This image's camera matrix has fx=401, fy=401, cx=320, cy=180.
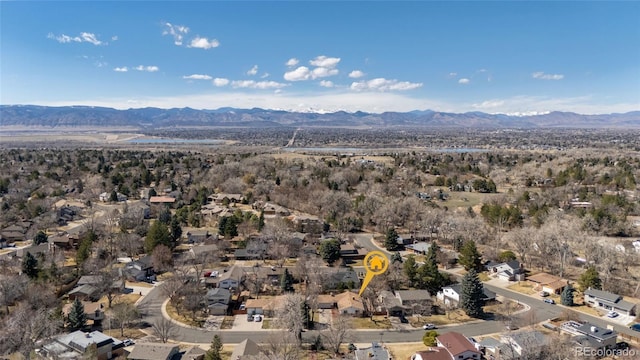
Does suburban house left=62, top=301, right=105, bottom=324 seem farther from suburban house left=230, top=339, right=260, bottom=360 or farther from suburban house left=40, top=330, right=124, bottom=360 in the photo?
suburban house left=230, top=339, right=260, bottom=360

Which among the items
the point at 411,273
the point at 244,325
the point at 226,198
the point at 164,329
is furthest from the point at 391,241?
the point at 226,198

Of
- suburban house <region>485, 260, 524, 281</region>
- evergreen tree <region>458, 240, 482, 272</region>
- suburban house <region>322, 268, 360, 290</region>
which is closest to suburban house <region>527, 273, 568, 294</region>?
suburban house <region>485, 260, 524, 281</region>

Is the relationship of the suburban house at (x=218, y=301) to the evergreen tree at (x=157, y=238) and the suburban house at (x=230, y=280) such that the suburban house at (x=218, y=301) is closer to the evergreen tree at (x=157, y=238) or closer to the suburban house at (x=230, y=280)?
the suburban house at (x=230, y=280)

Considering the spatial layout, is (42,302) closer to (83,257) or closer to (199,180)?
(83,257)

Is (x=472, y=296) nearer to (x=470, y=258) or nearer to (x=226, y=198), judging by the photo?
(x=470, y=258)

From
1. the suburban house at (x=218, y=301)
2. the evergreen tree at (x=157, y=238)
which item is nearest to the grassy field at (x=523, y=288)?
the suburban house at (x=218, y=301)

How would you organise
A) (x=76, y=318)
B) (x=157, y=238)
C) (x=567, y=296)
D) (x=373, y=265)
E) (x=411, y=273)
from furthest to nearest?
(x=157, y=238)
(x=373, y=265)
(x=411, y=273)
(x=567, y=296)
(x=76, y=318)
